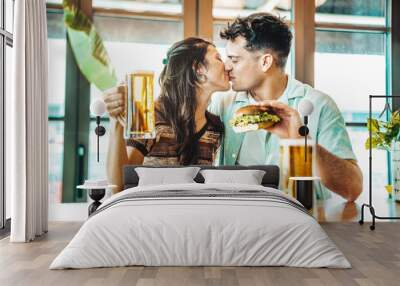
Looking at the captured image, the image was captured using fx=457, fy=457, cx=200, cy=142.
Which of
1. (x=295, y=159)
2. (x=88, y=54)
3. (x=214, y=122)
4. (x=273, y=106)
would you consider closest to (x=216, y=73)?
(x=214, y=122)

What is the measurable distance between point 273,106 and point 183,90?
48.7 inches

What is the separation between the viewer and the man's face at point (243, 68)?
6.20 meters

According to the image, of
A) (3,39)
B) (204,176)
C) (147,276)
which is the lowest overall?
(147,276)

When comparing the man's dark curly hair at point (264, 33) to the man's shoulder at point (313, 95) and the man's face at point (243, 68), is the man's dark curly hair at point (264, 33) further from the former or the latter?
the man's shoulder at point (313, 95)

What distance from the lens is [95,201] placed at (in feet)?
18.8

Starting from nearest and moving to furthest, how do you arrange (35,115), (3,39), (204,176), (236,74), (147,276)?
(147,276), (35,115), (3,39), (204,176), (236,74)

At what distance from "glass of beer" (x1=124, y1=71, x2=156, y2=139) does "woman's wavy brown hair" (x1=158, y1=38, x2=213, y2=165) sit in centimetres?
16

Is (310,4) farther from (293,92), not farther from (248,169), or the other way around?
(248,169)

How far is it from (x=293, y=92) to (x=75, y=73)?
2.96 metres

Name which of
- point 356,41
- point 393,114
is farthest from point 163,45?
point 393,114

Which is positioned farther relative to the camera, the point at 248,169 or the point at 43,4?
the point at 248,169

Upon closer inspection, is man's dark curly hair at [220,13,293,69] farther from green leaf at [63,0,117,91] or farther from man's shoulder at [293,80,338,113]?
green leaf at [63,0,117,91]

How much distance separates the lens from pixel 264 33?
6254 mm

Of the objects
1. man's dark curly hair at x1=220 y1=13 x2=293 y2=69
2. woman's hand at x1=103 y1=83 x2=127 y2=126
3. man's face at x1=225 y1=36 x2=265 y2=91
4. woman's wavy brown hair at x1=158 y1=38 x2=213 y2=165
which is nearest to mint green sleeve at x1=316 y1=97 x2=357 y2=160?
man's dark curly hair at x1=220 y1=13 x2=293 y2=69
